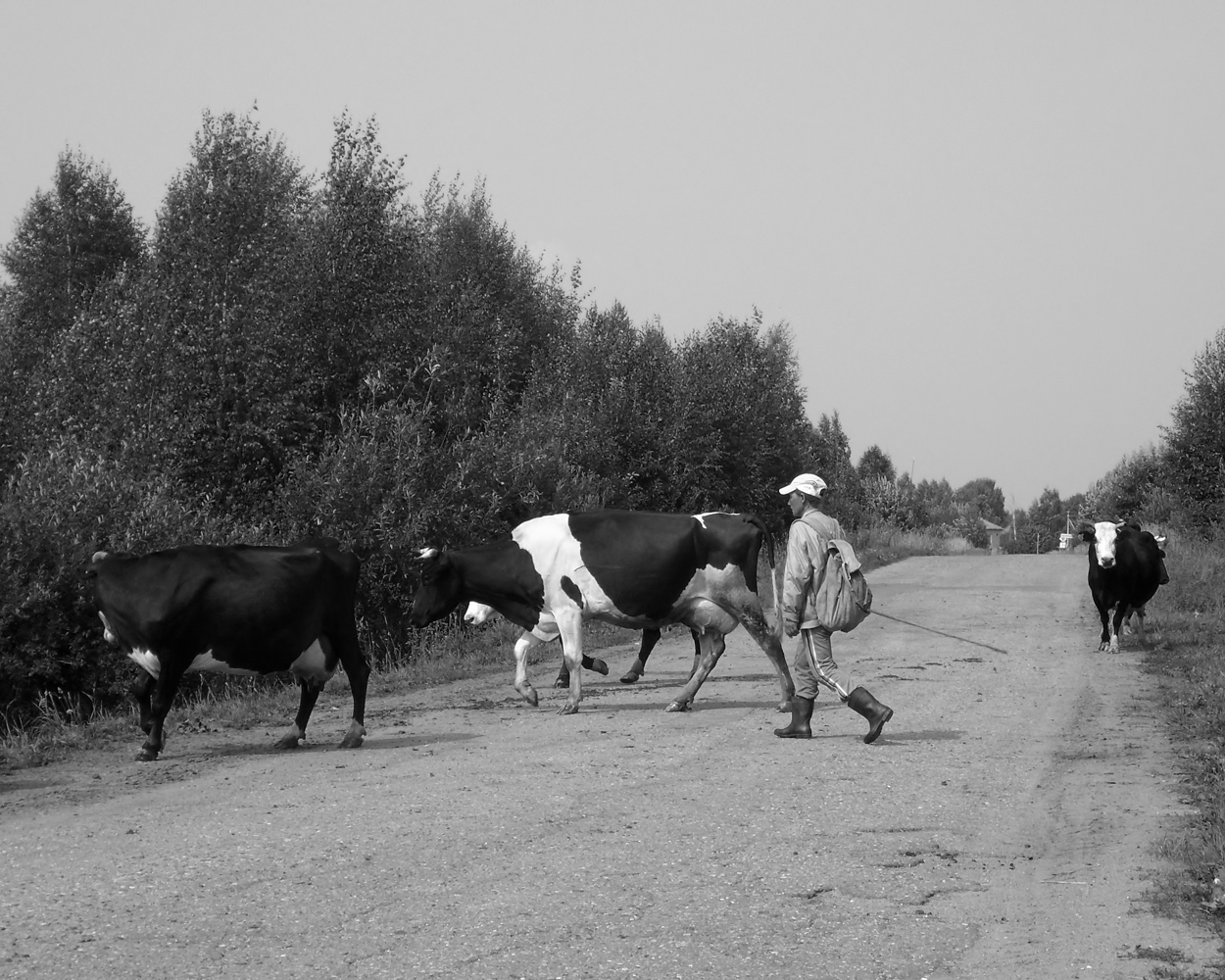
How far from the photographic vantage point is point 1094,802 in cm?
946

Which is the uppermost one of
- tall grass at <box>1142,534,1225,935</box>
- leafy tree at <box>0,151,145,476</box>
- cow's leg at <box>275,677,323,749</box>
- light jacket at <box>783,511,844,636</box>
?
leafy tree at <box>0,151,145,476</box>

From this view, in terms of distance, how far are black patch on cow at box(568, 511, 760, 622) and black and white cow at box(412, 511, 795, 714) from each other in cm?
1

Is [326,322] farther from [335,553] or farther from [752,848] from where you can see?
[752,848]

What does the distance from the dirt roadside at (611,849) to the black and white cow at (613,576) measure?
98 centimetres

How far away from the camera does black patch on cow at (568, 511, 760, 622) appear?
47.6 feet

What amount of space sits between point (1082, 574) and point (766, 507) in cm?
1275

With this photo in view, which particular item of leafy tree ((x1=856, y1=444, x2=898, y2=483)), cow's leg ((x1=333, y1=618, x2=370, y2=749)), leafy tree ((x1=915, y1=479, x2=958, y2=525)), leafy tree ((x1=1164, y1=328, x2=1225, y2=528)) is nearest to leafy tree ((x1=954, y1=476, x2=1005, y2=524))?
leafy tree ((x1=915, y1=479, x2=958, y2=525))

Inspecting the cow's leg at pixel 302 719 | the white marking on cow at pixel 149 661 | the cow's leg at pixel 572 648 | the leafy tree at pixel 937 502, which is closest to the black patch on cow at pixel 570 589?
the cow's leg at pixel 572 648

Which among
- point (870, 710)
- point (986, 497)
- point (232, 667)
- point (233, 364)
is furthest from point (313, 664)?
point (986, 497)

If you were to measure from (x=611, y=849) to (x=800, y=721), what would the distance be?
4410mm

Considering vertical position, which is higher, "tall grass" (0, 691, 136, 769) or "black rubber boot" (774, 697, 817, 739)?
"tall grass" (0, 691, 136, 769)

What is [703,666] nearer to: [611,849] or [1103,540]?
[611,849]

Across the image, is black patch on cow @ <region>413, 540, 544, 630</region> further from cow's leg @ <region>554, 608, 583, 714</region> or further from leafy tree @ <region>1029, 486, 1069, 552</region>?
leafy tree @ <region>1029, 486, 1069, 552</region>

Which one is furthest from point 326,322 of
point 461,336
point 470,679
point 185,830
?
point 185,830
